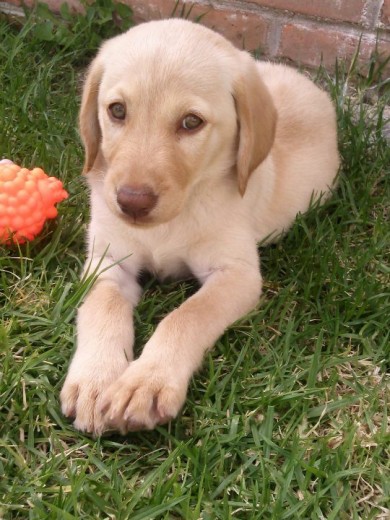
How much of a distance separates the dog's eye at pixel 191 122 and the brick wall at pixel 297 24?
1787 millimetres

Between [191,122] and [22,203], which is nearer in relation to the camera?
[191,122]

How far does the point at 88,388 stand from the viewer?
219cm

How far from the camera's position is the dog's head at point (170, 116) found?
2.32 meters

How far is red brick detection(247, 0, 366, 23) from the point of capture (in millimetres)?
3811

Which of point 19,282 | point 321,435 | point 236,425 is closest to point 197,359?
point 236,425

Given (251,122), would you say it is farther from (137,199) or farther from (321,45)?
(321,45)

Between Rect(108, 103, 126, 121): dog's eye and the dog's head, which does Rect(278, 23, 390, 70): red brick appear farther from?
Rect(108, 103, 126, 121): dog's eye

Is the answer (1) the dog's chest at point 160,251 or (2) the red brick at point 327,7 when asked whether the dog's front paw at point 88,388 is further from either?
(2) the red brick at point 327,7

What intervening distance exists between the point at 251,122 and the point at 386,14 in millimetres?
1661

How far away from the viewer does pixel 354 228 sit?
328 centimetres

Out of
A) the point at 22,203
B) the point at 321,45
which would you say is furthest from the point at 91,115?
the point at 321,45

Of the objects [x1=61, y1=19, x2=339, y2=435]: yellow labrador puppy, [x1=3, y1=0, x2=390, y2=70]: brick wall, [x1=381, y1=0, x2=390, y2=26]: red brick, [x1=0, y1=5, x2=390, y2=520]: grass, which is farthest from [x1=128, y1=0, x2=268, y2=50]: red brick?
[x1=61, y1=19, x2=339, y2=435]: yellow labrador puppy

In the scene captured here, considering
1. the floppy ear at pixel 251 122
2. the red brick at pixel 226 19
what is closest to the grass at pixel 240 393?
the floppy ear at pixel 251 122

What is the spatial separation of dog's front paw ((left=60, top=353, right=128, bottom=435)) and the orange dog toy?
0.66 m
